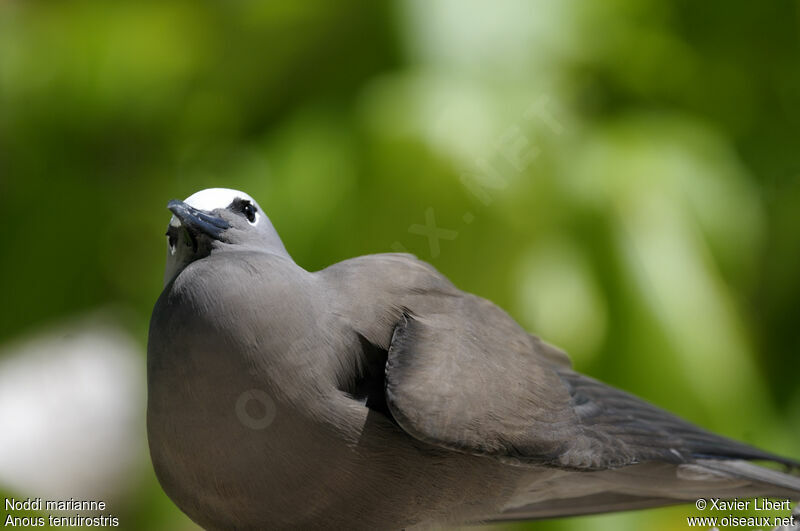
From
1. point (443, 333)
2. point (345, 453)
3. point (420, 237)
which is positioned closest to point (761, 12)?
point (420, 237)

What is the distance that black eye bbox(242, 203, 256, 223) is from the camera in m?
1.57

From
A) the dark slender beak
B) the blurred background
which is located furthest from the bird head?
the blurred background

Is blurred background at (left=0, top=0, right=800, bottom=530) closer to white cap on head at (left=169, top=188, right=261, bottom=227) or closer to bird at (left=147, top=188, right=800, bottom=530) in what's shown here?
bird at (left=147, top=188, right=800, bottom=530)

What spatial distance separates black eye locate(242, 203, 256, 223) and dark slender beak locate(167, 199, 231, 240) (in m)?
0.05

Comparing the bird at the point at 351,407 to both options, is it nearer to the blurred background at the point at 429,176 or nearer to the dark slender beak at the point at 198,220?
the dark slender beak at the point at 198,220

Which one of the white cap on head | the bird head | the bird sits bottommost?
the bird

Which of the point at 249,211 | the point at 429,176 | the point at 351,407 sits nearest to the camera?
the point at 351,407

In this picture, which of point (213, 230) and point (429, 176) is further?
point (429, 176)

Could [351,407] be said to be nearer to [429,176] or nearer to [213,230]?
[213,230]

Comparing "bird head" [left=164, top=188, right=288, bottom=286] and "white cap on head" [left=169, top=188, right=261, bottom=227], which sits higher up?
"white cap on head" [left=169, top=188, right=261, bottom=227]

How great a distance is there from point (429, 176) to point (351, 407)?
1.53 meters

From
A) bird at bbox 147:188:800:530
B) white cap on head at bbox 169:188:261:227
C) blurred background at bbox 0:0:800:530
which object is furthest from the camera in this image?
blurred background at bbox 0:0:800:530

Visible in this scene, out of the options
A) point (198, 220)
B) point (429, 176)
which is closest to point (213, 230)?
point (198, 220)

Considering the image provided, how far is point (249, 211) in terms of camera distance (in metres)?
Answer: 1.58
